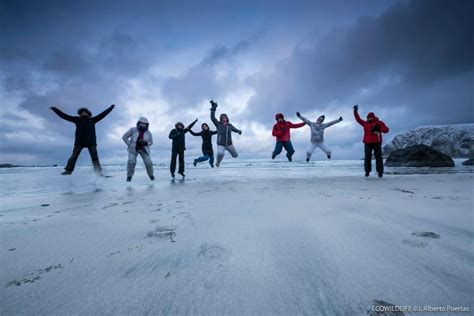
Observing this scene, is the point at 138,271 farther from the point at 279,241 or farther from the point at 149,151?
the point at 149,151

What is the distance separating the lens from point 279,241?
1.17 metres

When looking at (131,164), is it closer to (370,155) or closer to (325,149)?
(370,155)

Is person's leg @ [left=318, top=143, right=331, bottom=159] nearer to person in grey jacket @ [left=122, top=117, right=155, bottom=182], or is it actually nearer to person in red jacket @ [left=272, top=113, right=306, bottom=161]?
person in red jacket @ [left=272, top=113, right=306, bottom=161]

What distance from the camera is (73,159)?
20.5 feet

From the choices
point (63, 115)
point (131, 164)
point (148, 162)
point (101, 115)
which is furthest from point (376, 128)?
point (63, 115)

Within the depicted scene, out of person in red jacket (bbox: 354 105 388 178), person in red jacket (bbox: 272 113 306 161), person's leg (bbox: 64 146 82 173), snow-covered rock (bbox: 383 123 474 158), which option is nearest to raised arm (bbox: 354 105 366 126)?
person in red jacket (bbox: 354 105 388 178)

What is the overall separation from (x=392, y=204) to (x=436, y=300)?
1.59 m

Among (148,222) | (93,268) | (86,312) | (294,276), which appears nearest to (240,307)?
(294,276)

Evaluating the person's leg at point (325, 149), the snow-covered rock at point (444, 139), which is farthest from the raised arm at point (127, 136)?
the snow-covered rock at point (444, 139)

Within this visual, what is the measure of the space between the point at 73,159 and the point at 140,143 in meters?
2.21

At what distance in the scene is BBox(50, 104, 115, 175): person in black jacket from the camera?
248 inches

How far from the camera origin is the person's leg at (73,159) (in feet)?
20.4

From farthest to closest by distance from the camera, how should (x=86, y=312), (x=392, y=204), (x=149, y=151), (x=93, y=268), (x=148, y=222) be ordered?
1. (x=149, y=151)
2. (x=392, y=204)
3. (x=148, y=222)
4. (x=93, y=268)
5. (x=86, y=312)

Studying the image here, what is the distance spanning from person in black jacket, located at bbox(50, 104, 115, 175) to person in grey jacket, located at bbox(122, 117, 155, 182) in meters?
1.40
